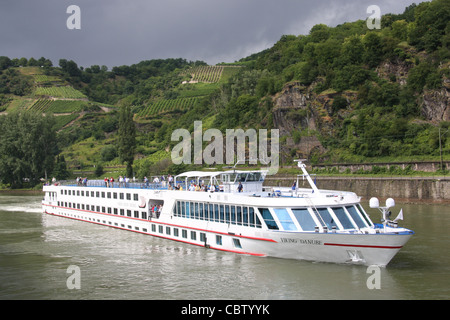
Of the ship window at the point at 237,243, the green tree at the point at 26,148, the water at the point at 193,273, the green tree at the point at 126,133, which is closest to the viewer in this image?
the water at the point at 193,273

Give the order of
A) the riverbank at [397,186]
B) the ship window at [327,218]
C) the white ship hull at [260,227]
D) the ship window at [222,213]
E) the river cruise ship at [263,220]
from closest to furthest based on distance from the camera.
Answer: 1. the white ship hull at [260,227]
2. the river cruise ship at [263,220]
3. the ship window at [327,218]
4. the ship window at [222,213]
5. the riverbank at [397,186]

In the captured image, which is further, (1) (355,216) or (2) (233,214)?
(2) (233,214)

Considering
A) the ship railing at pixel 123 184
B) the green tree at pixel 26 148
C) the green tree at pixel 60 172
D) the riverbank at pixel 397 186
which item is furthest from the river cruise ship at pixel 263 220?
the green tree at pixel 60 172

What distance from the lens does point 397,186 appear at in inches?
2031

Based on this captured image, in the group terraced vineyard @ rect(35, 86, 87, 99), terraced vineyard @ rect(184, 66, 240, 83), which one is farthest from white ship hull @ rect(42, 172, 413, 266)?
terraced vineyard @ rect(35, 86, 87, 99)

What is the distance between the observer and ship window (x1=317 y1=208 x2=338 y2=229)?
20797 mm

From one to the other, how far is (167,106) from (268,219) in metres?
130

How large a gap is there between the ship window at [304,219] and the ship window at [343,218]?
1.30 m

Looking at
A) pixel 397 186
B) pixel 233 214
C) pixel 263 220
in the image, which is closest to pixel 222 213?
pixel 233 214

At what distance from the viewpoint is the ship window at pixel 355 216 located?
2134 centimetres

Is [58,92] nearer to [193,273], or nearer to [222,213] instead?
[222,213]

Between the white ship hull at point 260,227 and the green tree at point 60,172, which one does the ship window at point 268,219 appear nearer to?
the white ship hull at point 260,227

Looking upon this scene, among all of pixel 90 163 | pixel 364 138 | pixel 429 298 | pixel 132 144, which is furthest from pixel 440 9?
pixel 90 163

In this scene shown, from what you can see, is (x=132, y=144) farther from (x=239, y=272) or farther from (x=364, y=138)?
(x=239, y=272)
